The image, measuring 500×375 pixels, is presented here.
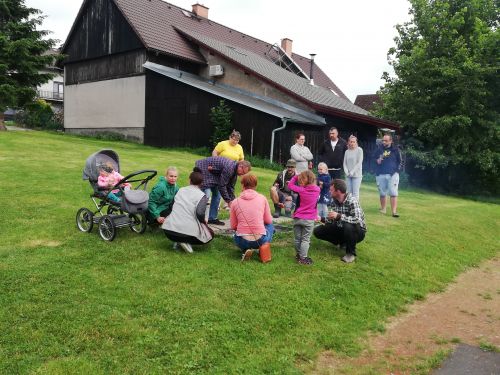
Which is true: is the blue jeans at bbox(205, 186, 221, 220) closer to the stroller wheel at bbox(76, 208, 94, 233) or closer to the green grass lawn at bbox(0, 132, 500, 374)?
the green grass lawn at bbox(0, 132, 500, 374)

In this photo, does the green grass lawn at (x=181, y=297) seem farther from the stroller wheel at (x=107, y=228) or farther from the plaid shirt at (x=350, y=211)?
the plaid shirt at (x=350, y=211)

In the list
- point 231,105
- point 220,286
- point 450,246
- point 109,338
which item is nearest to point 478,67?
point 231,105

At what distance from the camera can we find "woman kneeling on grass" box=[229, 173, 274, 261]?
5922 millimetres

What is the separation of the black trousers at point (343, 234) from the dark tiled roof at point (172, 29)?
19.3 meters

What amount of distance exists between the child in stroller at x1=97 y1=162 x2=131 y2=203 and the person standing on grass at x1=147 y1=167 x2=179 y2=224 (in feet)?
1.65

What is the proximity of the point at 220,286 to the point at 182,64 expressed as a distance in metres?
21.6

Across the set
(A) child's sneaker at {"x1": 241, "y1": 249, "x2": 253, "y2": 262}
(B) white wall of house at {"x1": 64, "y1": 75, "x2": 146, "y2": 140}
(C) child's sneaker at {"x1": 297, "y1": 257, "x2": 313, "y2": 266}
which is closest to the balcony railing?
(B) white wall of house at {"x1": 64, "y1": 75, "x2": 146, "y2": 140}

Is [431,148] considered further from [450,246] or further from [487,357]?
[487,357]

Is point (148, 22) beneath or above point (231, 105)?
above

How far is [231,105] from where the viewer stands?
824 inches

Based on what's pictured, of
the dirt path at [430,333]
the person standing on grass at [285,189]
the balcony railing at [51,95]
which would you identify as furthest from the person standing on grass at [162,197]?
the balcony railing at [51,95]

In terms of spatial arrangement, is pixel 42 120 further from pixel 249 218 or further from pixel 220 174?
pixel 249 218

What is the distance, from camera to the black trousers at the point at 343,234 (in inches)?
253

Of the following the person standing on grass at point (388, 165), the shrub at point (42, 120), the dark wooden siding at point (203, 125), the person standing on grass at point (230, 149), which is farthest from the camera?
the shrub at point (42, 120)
